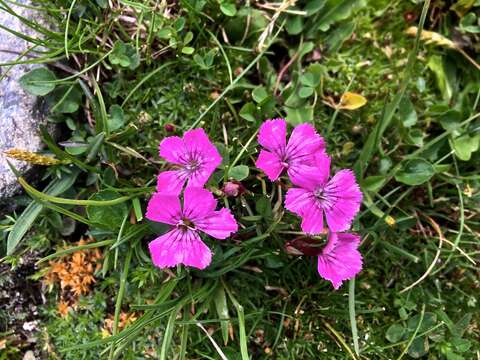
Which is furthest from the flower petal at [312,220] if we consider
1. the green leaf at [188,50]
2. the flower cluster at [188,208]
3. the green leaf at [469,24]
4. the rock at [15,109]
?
the green leaf at [469,24]

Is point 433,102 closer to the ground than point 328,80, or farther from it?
closer to the ground

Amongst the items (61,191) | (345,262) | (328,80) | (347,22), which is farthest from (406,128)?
(61,191)

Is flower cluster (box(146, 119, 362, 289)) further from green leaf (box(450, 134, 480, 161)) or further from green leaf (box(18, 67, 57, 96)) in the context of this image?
green leaf (box(450, 134, 480, 161))

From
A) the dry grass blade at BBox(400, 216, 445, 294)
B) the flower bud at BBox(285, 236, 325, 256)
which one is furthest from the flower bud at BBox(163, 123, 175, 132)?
the dry grass blade at BBox(400, 216, 445, 294)

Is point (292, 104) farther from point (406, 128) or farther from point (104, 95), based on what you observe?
point (104, 95)

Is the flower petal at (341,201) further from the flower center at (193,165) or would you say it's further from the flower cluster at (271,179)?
the flower center at (193,165)

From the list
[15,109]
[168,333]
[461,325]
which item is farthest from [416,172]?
[15,109]
